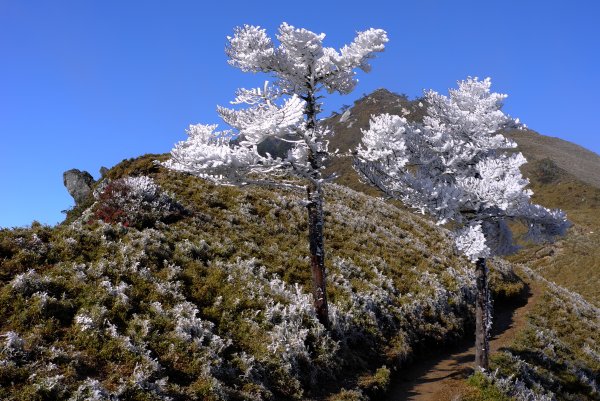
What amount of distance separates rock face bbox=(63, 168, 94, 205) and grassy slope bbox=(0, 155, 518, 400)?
11.3 meters

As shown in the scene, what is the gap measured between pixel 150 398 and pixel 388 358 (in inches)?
316

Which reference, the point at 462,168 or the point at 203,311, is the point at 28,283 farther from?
the point at 462,168

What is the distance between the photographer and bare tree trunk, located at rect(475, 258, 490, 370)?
43.7ft

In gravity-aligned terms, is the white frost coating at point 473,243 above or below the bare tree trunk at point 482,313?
above

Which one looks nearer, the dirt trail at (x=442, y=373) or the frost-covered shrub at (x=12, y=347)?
the frost-covered shrub at (x=12, y=347)

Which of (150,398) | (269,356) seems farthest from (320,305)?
(150,398)

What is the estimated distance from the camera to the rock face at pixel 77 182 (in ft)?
99.2

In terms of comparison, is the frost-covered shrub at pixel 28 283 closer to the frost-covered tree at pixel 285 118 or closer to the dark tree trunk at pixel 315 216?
the frost-covered tree at pixel 285 118

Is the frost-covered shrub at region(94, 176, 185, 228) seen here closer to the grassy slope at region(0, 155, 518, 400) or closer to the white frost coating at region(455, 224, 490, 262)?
the grassy slope at region(0, 155, 518, 400)

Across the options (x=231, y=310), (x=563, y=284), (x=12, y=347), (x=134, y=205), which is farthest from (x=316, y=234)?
(x=563, y=284)

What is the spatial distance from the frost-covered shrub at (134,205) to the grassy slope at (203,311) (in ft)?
2.44

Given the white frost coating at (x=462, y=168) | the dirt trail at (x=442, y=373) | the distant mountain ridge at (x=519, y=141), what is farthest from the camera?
the distant mountain ridge at (x=519, y=141)

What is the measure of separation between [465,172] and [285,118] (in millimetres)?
5812

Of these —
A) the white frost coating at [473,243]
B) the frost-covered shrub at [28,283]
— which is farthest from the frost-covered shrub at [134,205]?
the white frost coating at [473,243]
